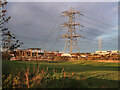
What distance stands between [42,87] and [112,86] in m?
2.27

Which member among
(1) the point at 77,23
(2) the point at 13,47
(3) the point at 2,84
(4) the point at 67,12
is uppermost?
(4) the point at 67,12

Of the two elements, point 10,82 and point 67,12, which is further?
point 67,12

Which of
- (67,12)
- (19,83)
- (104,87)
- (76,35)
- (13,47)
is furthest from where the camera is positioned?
(67,12)

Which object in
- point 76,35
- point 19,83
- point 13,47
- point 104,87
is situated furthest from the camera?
point 76,35

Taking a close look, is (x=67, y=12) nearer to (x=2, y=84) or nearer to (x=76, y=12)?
(x=76, y=12)

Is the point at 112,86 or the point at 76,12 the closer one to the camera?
the point at 112,86

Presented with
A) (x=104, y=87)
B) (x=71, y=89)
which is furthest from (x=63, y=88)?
(x=104, y=87)

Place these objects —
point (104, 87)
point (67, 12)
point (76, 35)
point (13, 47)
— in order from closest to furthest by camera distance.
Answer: point (104, 87), point (13, 47), point (76, 35), point (67, 12)

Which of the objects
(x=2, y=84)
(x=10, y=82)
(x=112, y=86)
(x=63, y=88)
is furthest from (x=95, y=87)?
(x=2, y=84)

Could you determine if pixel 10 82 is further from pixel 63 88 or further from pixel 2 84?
pixel 63 88

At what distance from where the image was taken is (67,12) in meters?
30.6

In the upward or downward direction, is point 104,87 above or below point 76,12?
below

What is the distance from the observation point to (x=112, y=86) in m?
4.02

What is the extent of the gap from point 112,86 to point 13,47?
833cm
